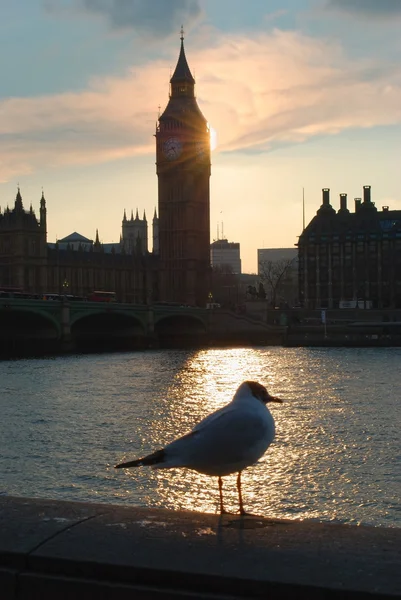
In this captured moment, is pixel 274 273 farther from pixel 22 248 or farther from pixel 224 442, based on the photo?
→ pixel 224 442

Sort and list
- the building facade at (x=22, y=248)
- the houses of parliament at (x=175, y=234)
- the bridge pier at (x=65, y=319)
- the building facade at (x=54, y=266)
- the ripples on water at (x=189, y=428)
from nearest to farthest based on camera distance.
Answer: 1. the ripples on water at (x=189, y=428)
2. the bridge pier at (x=65, y=319)
3. the building facade at (x=22, y=248)
4. the building facade at (x=54, y=266)
5. the houses of parliament at (x=175, y=234)

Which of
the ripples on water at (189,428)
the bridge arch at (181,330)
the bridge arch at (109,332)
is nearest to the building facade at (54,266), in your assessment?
the bridge arch at (181,330)

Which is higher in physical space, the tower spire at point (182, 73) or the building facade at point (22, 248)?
the tower spire at point (182, 73)

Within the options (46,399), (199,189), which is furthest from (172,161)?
(46,399)

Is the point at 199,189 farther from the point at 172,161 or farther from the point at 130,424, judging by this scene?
the point at 130,424

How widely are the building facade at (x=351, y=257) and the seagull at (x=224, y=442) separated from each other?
75052 millimetres

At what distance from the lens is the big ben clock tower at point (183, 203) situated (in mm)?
94188

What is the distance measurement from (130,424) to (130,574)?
16452mm

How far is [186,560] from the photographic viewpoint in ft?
7.64

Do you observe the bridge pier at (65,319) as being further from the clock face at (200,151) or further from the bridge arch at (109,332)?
the clock face at (200,151)

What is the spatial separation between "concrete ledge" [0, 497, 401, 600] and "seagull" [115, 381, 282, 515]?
408 millimetres

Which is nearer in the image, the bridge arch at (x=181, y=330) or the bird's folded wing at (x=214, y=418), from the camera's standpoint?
the bird's folded wing at (x=214, y=418)

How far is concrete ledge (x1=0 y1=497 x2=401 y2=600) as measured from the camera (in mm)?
2199

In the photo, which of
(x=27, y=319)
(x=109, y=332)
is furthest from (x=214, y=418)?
(x=109, y=332)
